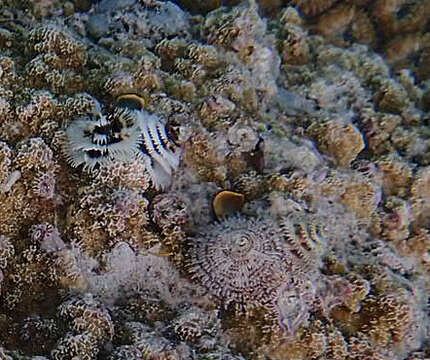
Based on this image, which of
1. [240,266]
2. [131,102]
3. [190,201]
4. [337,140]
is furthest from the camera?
[337,140]

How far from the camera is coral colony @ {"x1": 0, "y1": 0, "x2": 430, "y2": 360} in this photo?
7.01ft

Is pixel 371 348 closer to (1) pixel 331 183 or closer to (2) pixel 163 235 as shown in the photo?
(1) pixel 331 183

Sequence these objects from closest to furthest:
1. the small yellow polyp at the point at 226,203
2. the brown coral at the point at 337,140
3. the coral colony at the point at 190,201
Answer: the coral colony at the point at 190,201 → the small yellow polyp at the point at 226,203 → the brown coral at the point at 337,140

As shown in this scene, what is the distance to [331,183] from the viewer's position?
8.92 ft

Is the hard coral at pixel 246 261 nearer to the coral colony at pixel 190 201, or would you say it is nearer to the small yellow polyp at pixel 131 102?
the coral colony at pixel 190 201

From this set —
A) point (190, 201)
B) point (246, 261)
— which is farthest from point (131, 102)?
point (246, 261)

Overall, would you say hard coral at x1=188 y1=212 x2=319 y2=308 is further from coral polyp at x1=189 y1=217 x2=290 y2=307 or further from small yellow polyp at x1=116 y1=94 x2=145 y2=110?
small yellow polyp at x1=116 y1=94 x2=145 y2=110

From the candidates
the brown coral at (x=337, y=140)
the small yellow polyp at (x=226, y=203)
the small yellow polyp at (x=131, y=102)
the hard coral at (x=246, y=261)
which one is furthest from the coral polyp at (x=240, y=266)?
the brown coral at (x=337, y=140)

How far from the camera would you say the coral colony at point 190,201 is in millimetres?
2137

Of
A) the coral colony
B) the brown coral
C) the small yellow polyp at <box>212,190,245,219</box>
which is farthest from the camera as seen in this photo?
the brown coral

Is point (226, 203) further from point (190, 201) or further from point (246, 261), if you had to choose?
point (246, 261)

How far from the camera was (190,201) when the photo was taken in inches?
95.5

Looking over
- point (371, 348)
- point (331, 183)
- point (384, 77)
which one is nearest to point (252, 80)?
point (331, 183)

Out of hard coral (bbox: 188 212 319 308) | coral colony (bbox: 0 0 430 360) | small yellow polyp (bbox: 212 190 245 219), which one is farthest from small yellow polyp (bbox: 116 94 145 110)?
hard coral (bbox: 188 212 319 308)
